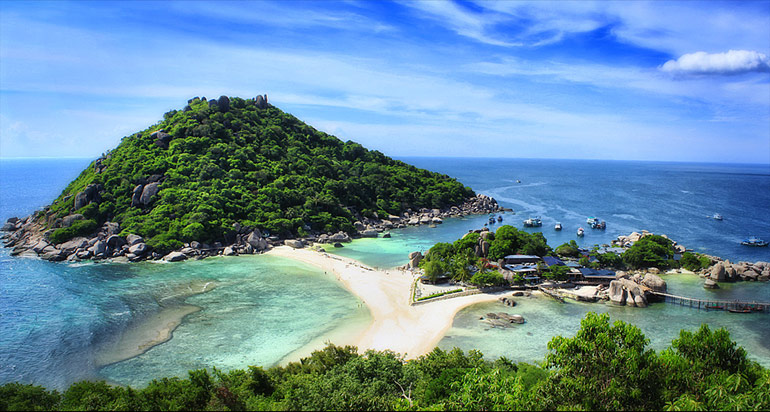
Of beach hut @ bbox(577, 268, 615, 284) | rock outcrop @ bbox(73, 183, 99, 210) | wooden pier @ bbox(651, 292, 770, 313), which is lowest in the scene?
wooden pier @ bbox(651, 292, 770, 313)

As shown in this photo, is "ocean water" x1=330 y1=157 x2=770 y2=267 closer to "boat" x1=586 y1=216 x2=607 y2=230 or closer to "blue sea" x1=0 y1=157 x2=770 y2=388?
"blue sea" x1=0 y1=157 x2=770 y2=388

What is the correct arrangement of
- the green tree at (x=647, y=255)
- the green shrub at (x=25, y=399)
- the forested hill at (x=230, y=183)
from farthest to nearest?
the forested hill at (x=230, y=183), the green tree at (x=647, y=255), the green shrub at (x=25, y=399)

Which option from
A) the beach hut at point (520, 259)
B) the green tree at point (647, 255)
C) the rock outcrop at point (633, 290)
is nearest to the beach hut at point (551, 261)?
the beach hut at point (520, 259)

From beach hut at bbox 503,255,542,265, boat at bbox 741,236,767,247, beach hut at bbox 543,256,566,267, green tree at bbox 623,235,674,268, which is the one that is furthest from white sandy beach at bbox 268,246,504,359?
boat at bbox 741,236,767,247

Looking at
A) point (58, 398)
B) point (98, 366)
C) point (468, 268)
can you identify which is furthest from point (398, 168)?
point (58, 398)

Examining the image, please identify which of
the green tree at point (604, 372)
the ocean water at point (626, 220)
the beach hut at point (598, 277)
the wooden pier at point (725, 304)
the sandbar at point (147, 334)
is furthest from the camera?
the ocean water at point (626, 220)

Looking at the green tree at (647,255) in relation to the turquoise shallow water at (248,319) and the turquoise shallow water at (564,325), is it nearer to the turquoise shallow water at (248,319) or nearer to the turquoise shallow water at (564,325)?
the turquoise shallow water at (564,325)

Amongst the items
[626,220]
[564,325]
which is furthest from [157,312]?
[626,220]

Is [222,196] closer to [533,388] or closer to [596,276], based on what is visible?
[596,276]
